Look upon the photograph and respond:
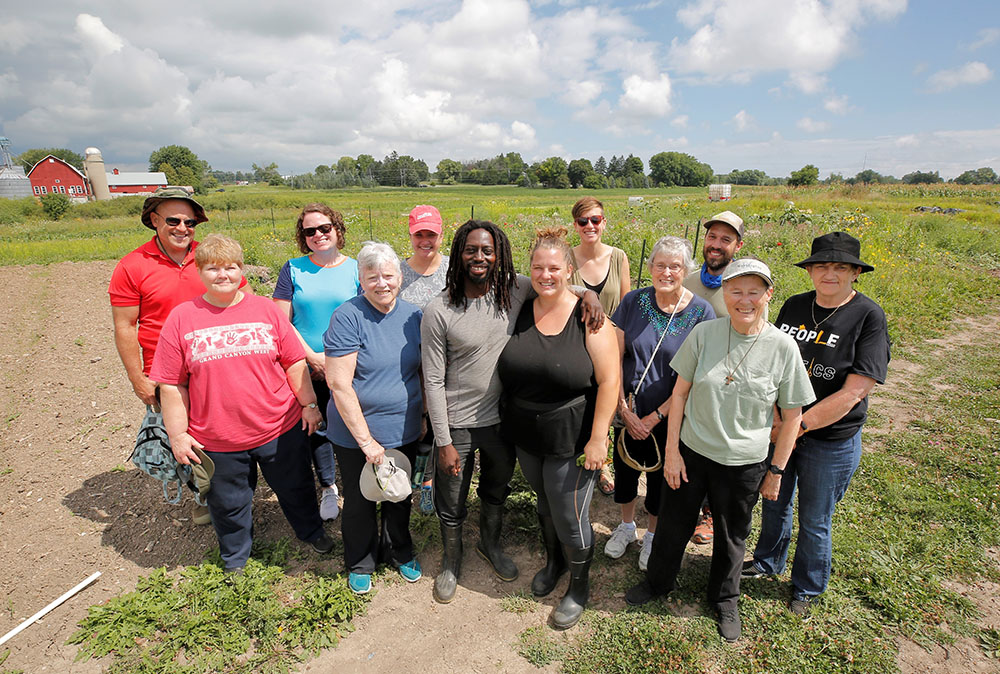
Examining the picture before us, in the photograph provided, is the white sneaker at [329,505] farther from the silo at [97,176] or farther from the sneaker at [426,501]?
the silo at [97,176]

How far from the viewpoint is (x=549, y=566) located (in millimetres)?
3088

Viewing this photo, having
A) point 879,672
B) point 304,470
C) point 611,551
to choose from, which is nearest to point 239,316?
point 304,470

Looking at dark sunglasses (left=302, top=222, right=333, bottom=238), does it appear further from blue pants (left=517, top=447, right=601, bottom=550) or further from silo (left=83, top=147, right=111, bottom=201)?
silo (left=83, top=147, right=111, bottom=201)

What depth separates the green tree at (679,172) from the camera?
272 feet

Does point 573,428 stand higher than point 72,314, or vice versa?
point 573,428

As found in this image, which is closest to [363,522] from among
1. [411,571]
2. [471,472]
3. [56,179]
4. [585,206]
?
[411,571]

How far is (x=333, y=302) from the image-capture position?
3361 millimetres

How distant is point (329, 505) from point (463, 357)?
80.2 inches

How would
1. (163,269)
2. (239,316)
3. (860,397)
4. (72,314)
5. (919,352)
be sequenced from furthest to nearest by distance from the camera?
(72,314), (919,352), (163,269), (239,316), (860,397)

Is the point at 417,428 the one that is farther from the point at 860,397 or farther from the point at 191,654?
the point at 860,397

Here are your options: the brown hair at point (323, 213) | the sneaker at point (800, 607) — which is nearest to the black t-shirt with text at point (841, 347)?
the sneaker at point (800, 607)

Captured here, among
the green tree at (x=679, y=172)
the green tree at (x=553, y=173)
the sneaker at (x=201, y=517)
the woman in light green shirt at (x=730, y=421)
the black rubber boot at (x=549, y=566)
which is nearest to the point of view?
the woman in light green shirt at (x=730, y=421)

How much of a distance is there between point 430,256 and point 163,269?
166 centimetres

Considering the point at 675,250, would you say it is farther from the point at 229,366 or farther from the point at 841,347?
the point at 229,366
